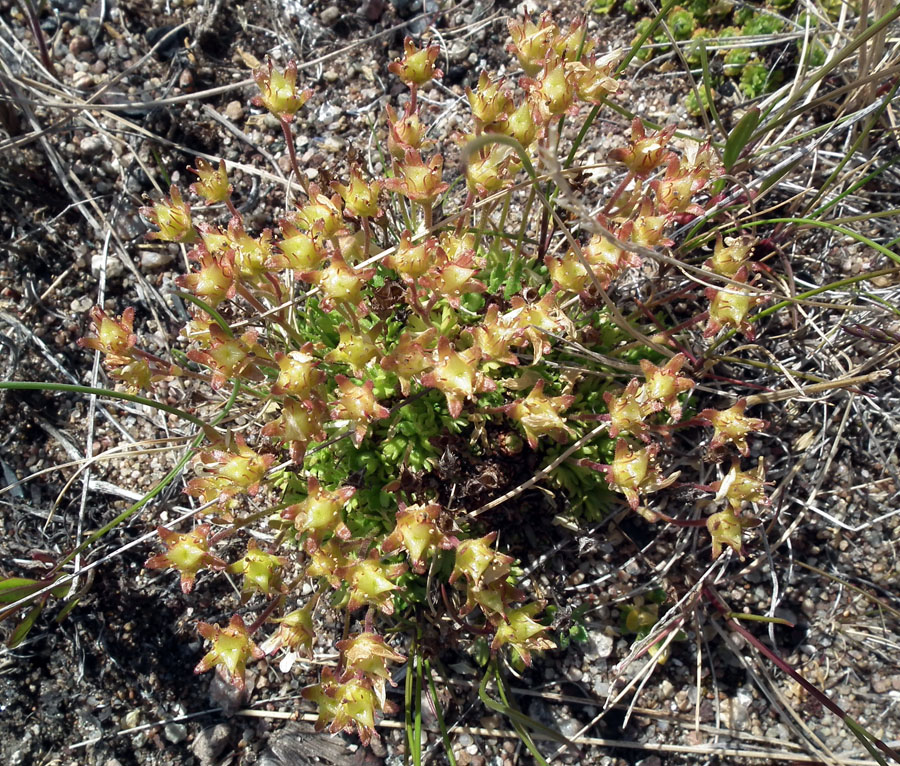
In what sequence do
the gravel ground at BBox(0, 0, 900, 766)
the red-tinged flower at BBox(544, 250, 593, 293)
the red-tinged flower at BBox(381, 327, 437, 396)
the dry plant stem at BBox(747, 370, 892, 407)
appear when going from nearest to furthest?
1. the red-tinged flower at BBox(381, 327, 437, 396)
2. the red-tinged flower at BBox(544, 250, 593, 293)
3. the dry plant stem at BBox(747, 370, 892, 407)
4. the gravel ground at BBox(0, 0, 900, 766)

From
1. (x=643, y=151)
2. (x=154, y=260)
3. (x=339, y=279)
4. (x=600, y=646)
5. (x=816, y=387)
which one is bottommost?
(x=600, y=646)

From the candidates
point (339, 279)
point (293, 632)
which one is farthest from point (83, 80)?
point (293, 632)

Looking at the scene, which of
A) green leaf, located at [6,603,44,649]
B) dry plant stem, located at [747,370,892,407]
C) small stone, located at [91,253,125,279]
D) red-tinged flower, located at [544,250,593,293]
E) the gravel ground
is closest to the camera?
red-tinged flower, located at [544,250,593,293]

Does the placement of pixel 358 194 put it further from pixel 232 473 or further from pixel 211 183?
pixel 232 473

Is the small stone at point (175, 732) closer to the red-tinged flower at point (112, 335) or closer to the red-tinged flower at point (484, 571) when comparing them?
the red-tinged flower at point (484, 571)

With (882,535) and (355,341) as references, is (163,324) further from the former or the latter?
(882,535)

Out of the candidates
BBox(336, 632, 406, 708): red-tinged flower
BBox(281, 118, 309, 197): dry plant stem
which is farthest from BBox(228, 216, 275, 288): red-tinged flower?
BBox(336, 632, 406, 708): red-tinged flower

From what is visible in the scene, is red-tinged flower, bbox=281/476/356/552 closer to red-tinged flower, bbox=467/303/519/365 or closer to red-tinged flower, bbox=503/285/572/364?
red-tinged flower, bbox=467/303/519/365
